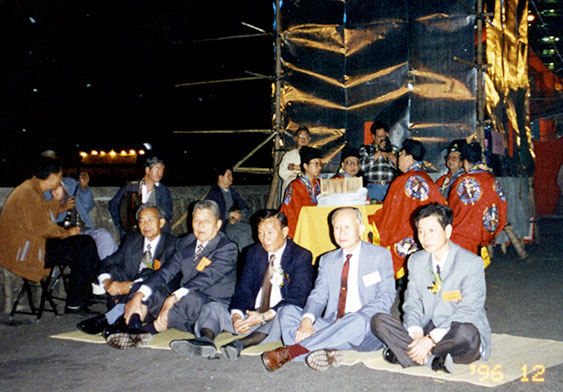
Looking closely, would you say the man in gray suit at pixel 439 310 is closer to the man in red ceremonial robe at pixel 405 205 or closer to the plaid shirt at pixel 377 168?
the man in red ceremonial robe at pixel 405 205

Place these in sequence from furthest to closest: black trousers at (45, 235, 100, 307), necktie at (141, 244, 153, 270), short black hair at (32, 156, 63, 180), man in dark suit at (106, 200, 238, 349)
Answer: short black hair at (32, 156, 63, 180) → black trousers at (45, 235, 100, 307) → necktie at (141, 244, 153, 270) → man in dark suit at (106, 200, 238, 349)

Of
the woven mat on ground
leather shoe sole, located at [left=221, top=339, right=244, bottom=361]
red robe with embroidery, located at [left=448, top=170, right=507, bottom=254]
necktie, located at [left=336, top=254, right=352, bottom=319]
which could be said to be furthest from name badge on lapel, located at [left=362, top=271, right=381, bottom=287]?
red robe with embroidery, located at [left=448, top=170, right=507, bottom=254]

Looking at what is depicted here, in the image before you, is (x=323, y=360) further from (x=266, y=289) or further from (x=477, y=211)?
(x=477, y=211)

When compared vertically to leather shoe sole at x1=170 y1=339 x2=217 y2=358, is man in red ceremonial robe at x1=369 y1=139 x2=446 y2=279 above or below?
above

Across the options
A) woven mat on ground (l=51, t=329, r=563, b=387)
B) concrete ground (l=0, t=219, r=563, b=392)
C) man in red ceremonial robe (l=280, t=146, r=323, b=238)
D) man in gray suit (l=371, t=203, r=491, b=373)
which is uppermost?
man in red ceremonial robe (l=280, t=146, r=323, b=238)

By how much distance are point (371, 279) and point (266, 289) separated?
916 mm

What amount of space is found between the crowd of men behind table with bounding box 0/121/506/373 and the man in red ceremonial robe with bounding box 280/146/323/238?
0.05ft

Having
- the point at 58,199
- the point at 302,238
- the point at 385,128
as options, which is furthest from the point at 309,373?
the point at 385,128

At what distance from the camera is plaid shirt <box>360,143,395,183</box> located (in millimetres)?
7543

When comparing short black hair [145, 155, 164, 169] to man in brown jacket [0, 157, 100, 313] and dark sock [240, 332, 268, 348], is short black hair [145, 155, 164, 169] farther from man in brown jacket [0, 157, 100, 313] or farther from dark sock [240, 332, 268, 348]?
dark sock [240, 332, 268, 348]

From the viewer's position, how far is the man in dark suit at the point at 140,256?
5.12 m

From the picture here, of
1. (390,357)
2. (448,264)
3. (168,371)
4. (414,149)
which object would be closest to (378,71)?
(414,149)

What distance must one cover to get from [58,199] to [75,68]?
18.4 metres

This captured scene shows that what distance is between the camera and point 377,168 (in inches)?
299
